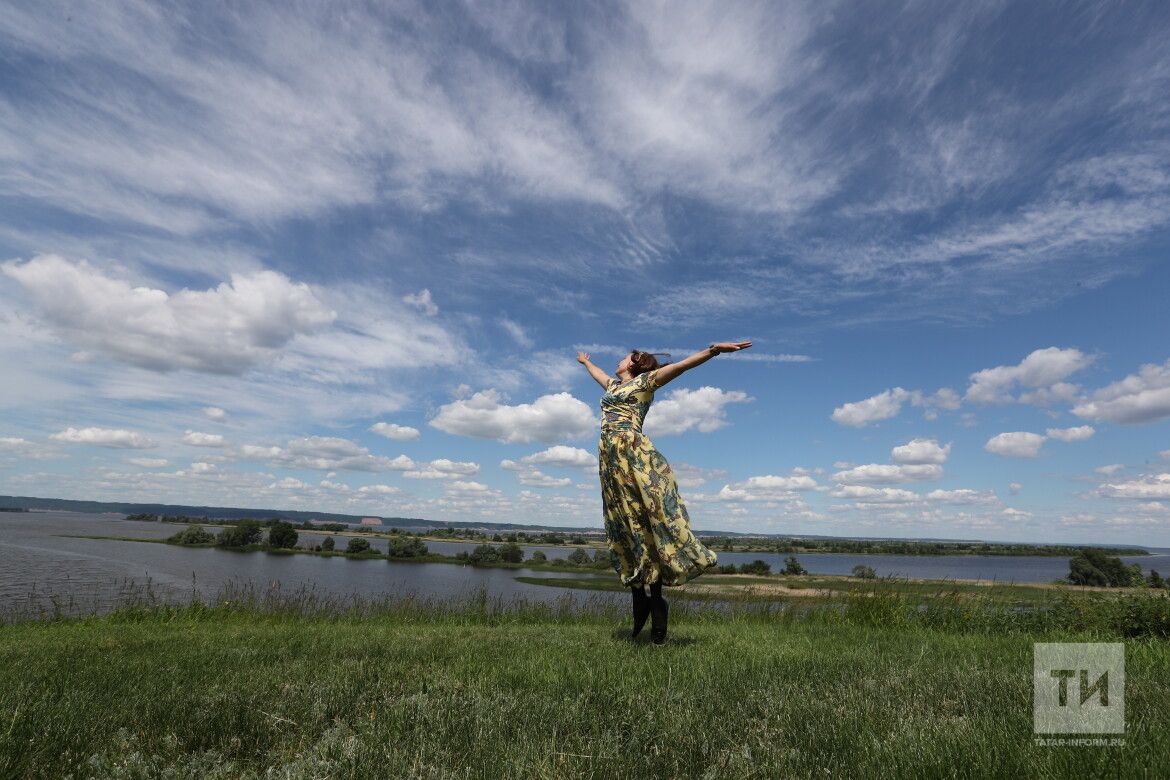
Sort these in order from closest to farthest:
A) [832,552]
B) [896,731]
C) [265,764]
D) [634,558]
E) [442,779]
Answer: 1. [442,779]
2. [265,764]
3. [896,731]
4. [634,558]
5. [832,552]

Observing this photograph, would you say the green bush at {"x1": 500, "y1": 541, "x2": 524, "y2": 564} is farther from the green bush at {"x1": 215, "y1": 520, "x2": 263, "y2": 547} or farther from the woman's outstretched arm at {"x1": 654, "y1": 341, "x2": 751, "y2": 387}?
the woman's outstretched arm at {"x1": 654, "y1": 341, "x2": 751, "y2": 387}

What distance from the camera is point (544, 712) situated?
2.78 metres

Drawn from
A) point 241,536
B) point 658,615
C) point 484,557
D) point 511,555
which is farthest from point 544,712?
point 241,536

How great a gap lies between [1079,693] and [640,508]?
3395mm

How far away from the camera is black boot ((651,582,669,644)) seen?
5.60 meters

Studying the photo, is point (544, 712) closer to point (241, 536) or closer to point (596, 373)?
point (596, 373)

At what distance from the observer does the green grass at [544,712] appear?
2.05 m

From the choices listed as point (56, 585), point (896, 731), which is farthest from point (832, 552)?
point (896, 731)

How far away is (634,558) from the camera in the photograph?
5715mm

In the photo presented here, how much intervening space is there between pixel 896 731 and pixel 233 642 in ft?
20.1

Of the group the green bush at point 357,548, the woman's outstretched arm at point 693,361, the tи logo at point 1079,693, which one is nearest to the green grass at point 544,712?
the tи logo at point 1079,693

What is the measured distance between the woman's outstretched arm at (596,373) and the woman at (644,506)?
1.94ft

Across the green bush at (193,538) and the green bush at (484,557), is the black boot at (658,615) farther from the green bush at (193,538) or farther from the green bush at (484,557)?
the green bush at (193,538)

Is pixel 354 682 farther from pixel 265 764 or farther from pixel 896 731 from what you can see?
pixel 896 731
